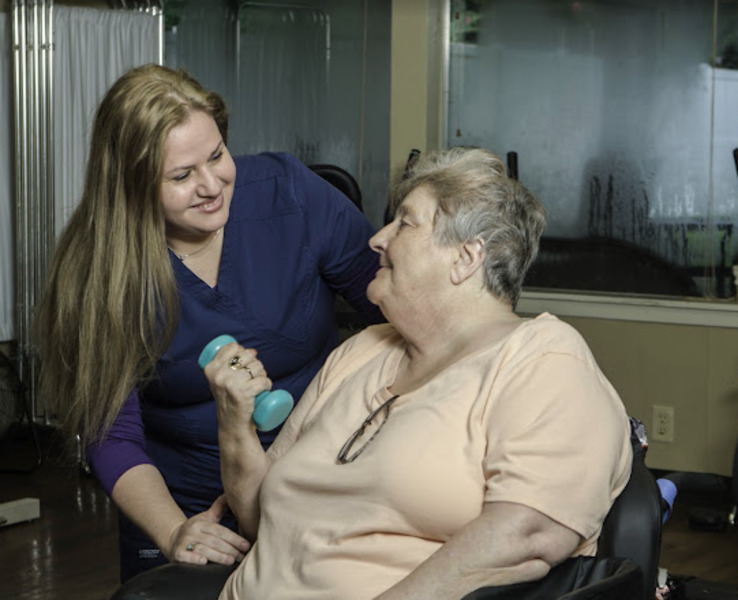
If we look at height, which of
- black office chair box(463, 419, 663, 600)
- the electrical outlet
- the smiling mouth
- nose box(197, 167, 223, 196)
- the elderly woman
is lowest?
the electrical outlet

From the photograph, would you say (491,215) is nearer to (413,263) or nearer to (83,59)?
(413,263)

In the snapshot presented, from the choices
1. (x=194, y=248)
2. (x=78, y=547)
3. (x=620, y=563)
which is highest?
(x=194, y=248)

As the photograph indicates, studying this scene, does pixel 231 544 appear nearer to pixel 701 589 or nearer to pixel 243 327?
pixel 243 327

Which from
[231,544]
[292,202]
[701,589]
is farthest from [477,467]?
[701,589]

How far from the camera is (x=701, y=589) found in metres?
2.68

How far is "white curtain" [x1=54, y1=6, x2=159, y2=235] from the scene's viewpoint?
552cm

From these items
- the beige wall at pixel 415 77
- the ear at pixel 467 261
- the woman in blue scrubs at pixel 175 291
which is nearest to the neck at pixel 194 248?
the woman in blue scrubs at pixel 175 291

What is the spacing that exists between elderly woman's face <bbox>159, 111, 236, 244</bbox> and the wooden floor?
1.85 meters

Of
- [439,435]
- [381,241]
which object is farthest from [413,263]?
[439,435]

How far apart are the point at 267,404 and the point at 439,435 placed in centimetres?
26

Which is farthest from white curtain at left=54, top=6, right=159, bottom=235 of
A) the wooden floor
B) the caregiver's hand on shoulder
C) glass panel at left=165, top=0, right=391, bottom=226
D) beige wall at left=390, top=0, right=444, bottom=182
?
the caregiver's hand on shoulder

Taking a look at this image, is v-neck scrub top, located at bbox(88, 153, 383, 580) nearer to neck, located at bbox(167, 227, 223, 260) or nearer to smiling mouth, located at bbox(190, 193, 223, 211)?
neck, located at bbox(167, 227, 223, 260)

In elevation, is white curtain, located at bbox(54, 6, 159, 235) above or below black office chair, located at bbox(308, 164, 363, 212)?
above

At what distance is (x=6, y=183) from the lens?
225 inches
